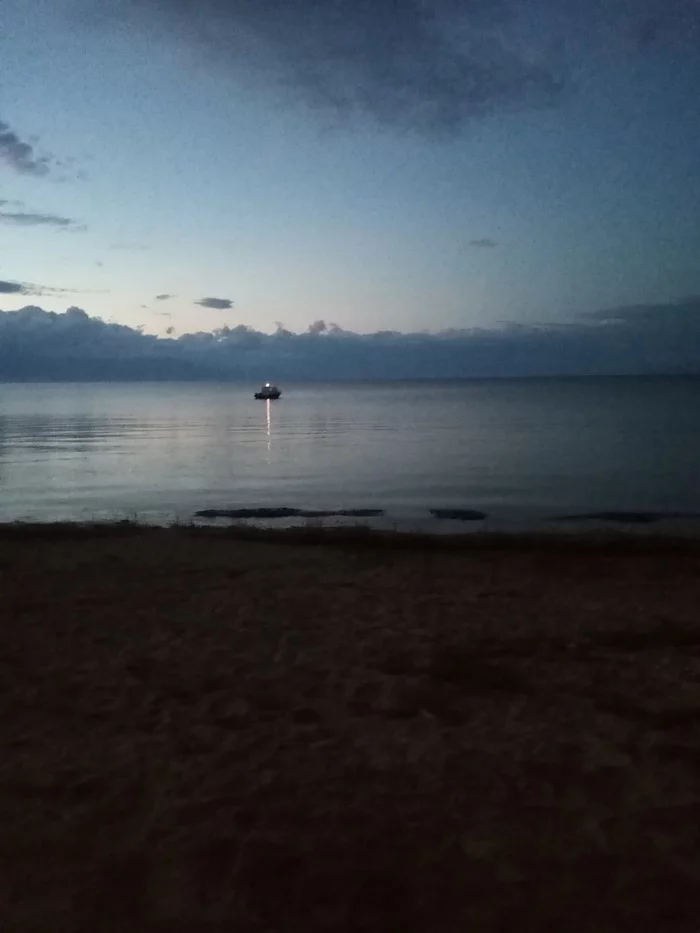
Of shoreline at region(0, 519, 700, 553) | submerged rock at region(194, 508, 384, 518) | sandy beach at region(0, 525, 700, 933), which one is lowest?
submerged rock at region(194, 508, 384, 518)

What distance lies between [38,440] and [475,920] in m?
54.6

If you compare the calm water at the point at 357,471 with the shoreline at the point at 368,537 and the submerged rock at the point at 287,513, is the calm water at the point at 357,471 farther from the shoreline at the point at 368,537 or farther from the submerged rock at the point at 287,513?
the shoreline at the point at 368,537

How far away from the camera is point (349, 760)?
574 centimetres

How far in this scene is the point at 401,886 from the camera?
4.25 m

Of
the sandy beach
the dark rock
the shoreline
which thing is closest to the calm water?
the dark rock

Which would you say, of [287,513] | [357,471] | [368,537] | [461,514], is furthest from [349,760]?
[357,471]

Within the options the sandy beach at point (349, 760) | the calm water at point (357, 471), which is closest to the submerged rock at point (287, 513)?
the calm water at point (357, 471)

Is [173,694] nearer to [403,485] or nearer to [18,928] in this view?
[18,928]

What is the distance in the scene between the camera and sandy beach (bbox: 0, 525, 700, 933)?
4.17 m

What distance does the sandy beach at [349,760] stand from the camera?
4168 mm

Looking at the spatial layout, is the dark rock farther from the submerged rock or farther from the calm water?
the submerged rock

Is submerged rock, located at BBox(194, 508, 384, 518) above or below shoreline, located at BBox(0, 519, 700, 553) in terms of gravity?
below

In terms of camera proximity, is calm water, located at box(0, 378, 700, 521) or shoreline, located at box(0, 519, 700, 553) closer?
shoreline, located at box(0, 519, 700, 553)

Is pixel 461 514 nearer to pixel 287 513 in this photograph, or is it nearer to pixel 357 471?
pixel 287 513
